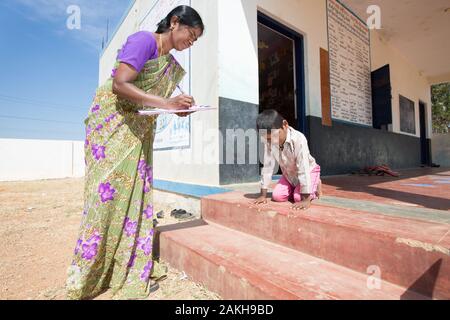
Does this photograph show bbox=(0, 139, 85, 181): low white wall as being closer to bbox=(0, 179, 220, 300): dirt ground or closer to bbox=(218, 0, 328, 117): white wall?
bbox=(0, 179, 220, 300): dirt ground

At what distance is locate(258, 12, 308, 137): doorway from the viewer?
14.6ft

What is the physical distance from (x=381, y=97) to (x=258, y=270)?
6.42m

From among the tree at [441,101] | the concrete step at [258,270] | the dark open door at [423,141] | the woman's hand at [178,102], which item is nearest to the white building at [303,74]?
the concrete step at [258,270]

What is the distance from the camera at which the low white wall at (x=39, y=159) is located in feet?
44.2

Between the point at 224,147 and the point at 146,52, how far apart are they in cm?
178

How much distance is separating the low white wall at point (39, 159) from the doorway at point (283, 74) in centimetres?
1420

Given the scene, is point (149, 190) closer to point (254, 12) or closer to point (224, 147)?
point (224, 147)

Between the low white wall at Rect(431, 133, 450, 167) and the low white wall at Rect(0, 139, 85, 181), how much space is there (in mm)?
19644

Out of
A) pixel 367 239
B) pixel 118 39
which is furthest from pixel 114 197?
pixel 118 39

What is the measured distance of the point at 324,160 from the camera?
15.2 ft

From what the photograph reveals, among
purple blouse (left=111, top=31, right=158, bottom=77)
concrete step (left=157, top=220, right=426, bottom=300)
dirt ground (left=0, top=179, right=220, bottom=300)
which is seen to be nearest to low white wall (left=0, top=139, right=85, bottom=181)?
dirt ground (left=0, top=179, right=220, bottom=300)

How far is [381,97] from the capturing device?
611 cm

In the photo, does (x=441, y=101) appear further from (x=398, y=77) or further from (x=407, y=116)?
(x=398, y=77)

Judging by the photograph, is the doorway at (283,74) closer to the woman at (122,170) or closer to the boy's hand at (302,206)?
the boy's hand at (302,206)
